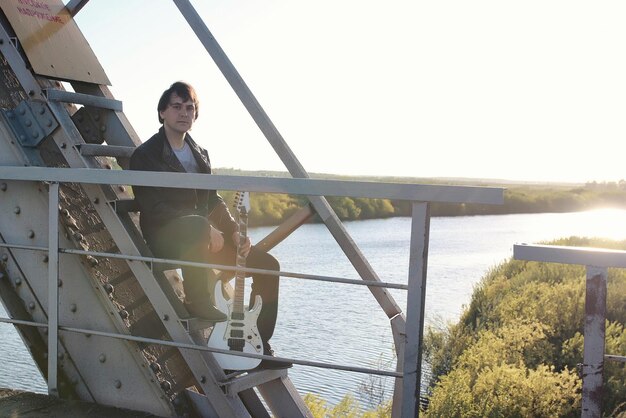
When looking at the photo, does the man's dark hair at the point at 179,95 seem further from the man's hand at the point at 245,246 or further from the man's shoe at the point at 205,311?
the man's shoe at the point at 205,311

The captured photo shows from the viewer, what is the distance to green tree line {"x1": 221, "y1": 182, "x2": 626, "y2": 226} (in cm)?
2978

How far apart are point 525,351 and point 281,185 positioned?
6043 millimetres

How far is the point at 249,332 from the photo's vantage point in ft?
11.5

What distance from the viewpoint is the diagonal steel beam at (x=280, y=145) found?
372 cm

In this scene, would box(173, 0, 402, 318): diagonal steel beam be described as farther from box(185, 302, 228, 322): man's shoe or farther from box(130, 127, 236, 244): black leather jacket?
box(185, 302, 228, 322): man's shoe

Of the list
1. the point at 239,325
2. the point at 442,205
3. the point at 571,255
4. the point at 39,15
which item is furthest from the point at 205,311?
the point at 442,205

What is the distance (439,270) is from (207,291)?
1838cm

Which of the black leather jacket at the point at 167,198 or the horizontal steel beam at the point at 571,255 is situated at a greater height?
the black leather jacket at the point at 167,198

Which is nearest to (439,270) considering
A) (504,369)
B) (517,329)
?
(517,329)

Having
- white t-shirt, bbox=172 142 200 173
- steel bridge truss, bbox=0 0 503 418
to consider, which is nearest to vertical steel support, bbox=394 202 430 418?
steel bridge truss, bbox=0 0 503 418

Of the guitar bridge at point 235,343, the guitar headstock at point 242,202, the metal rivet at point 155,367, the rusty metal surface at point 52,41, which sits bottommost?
the metal rivet at point 155,367

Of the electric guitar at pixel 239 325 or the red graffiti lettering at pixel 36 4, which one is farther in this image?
the red graffiti lettering at pixel 36 4

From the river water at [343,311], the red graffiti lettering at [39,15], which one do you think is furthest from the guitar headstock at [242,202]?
the red graffiti lettering at [39,15]

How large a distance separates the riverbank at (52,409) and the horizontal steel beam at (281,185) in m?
1.00
